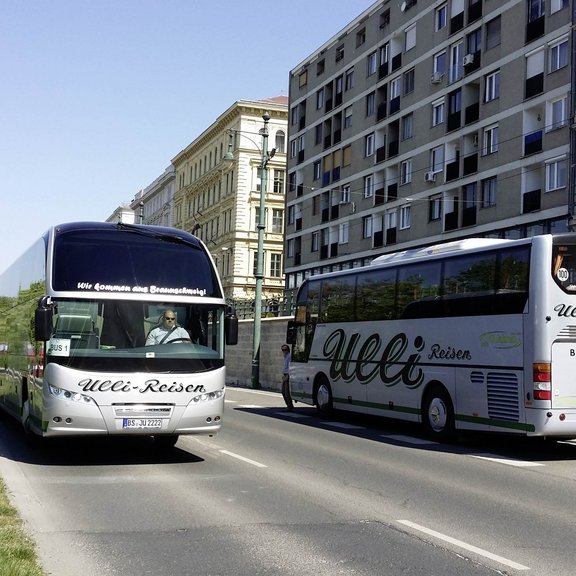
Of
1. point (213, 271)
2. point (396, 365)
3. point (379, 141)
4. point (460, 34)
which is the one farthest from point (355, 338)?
point (379, 141)

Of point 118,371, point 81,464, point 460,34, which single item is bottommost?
point 81,464

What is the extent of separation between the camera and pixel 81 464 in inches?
455

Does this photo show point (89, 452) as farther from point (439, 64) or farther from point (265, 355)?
point (439, 64)

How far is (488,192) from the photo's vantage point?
134 feet

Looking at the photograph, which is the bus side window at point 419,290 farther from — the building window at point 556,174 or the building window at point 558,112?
the building window at point 558,112

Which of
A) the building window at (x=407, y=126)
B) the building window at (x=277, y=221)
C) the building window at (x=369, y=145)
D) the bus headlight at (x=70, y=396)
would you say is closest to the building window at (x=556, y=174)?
the building window at (x=407, y=126)

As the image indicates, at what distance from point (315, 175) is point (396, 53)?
42.0ft

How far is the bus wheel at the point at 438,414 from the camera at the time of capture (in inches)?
627

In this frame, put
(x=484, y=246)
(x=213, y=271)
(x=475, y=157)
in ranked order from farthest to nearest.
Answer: (x=475, y=157)
(x=484, y=246)
(x=213, y=271)

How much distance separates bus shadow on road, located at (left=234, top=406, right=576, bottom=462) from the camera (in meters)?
14.6

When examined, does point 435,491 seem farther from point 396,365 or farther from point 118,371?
point 396,365

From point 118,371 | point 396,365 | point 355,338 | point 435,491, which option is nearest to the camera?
point 435,491

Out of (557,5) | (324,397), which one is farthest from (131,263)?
(557,5)

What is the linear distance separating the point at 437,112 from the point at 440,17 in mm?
4826
